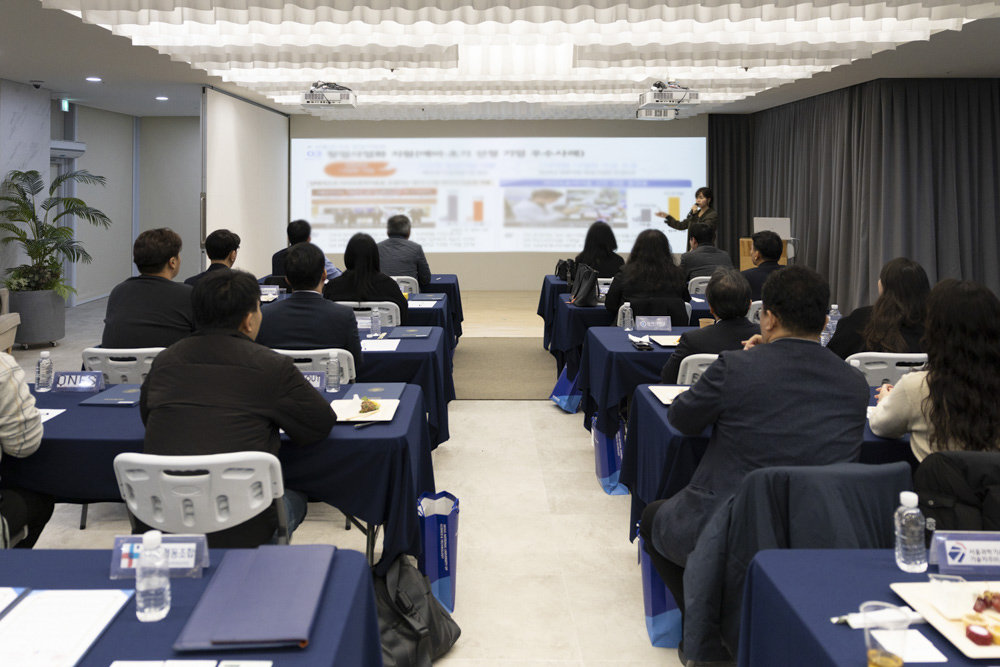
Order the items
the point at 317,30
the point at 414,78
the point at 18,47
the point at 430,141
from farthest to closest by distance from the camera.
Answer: the point at 430,141
the point at 414,78
the point at 18,47
the point at 317,30

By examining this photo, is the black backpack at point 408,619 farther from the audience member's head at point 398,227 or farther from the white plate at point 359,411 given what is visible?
the audience member's head at point 398,227

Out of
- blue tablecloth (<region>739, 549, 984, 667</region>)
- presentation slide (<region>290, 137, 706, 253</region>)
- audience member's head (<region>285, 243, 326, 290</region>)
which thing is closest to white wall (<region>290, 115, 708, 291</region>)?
presentation slide (<region>290, 137, 706, 253</region>)

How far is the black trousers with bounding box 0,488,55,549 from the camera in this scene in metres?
2.59

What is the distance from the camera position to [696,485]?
95.3 inches

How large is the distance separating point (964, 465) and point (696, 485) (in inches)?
27.4

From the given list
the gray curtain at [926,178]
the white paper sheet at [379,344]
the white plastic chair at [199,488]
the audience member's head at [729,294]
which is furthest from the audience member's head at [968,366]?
the gray curtain at [926,178]

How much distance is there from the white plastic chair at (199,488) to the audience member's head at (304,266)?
1523 millimetres

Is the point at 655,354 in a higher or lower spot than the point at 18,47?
lower

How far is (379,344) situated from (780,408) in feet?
8.23

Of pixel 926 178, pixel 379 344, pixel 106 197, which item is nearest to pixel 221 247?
pixel 379 344

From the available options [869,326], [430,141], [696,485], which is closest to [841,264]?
[430,141]

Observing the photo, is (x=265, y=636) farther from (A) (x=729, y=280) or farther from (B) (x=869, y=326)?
(B) (x=869, y=326)

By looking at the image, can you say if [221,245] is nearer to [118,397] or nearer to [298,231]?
[298,231]

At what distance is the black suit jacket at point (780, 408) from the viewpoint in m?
2.24
